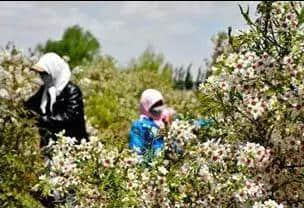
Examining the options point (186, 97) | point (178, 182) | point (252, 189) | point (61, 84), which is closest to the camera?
point (252, 189)

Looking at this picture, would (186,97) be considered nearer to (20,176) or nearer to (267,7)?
(20,176)

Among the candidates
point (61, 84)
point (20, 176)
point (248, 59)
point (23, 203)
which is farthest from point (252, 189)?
point (61, 84)

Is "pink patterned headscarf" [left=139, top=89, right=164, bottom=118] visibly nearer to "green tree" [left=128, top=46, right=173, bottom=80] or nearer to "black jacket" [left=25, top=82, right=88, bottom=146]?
"black jacket" [left=25, top=82, right=88, bottom=146]

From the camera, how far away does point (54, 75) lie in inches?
320

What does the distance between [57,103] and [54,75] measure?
27 centimetres

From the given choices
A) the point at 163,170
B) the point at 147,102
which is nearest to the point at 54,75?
the point at 147,102

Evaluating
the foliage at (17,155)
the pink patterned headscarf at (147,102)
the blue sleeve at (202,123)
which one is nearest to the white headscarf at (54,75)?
the foliage at (17,155)

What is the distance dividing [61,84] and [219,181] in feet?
12.7

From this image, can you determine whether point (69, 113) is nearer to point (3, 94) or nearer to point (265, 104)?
point (3, 94)

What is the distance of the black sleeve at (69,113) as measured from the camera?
7.88m

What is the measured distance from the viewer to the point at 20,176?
23.1 ft

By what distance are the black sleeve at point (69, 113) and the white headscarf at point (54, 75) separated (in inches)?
4.1

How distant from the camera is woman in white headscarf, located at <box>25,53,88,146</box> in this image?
790cm

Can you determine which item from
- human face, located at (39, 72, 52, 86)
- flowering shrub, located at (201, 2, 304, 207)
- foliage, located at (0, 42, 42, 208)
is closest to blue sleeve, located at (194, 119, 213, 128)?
flowering shrub, located at (201, 2, 304, 207)
